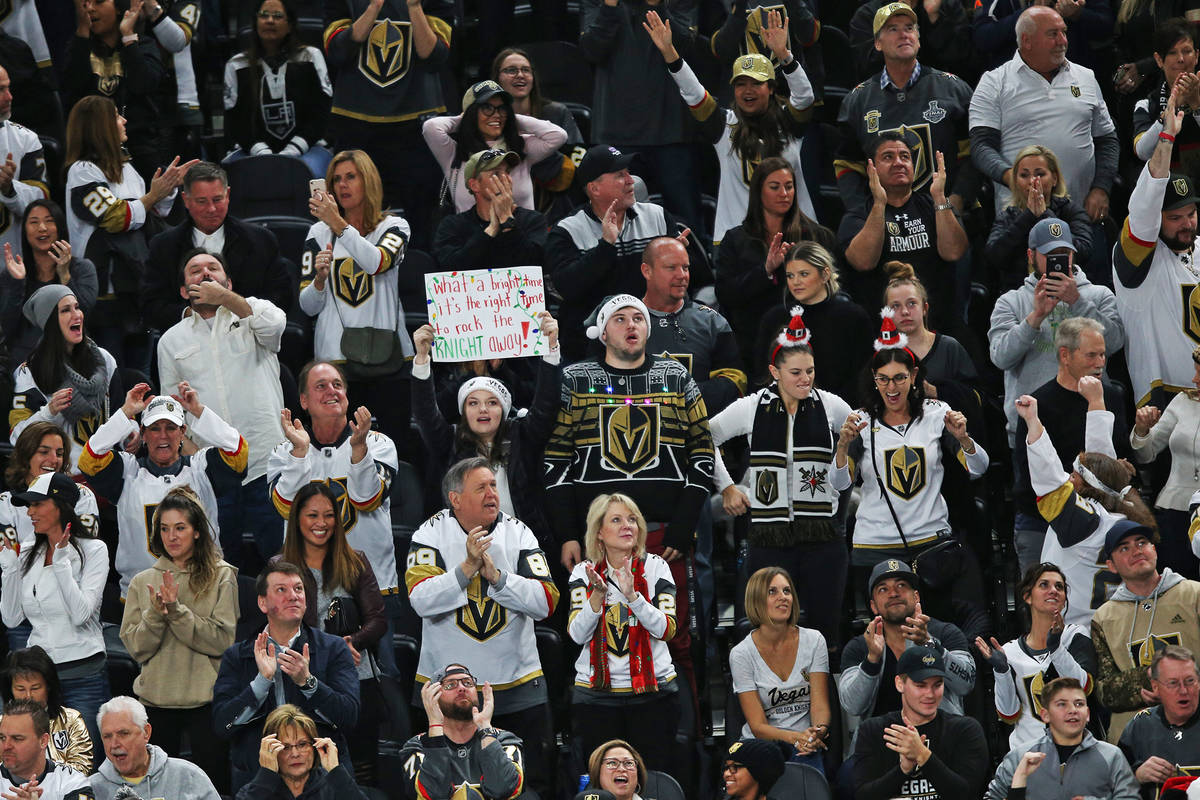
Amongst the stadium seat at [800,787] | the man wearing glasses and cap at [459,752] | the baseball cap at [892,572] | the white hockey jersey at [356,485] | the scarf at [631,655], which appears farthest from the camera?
the white hockey jersey at [356,485]

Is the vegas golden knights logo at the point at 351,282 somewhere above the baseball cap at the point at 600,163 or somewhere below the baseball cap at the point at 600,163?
below

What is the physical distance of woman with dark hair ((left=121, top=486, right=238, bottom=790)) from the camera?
9.15m

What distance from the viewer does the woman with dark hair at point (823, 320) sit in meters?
10.3

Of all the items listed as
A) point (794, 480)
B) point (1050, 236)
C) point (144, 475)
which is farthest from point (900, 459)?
point (144, 475)

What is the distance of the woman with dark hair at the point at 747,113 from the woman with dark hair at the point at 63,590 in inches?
152

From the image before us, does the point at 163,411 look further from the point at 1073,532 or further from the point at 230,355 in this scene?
the point at 1073,532

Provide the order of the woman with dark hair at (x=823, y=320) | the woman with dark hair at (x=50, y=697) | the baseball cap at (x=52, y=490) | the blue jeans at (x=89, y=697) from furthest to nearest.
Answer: the woman with dark hair at (x=823, y=320), the baseball cap at (x=52, y=490), the blue jeans at (x=89, y=697), the woman with dark hair at (x=50, y=697)

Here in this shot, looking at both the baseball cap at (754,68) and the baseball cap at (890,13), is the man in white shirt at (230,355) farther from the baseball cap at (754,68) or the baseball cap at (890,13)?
the baseball cap at (890,13)

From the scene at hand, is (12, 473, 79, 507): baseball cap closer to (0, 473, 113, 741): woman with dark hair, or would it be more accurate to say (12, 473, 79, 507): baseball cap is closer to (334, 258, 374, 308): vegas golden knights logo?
(0, 473, 113, 741): woman with dark hair

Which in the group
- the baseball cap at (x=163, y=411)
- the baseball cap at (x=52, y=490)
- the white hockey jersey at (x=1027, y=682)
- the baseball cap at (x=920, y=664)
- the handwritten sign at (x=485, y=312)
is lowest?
the white hockey jersey at (x=1027, y=682)

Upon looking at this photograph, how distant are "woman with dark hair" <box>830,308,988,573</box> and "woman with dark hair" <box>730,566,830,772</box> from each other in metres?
0.69

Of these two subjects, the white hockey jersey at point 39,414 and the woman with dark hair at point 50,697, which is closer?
the woman with dark hair at point 50,697

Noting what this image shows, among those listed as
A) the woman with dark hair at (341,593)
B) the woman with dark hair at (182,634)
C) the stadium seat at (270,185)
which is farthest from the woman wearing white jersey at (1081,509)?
the stadium seat at (270,185)

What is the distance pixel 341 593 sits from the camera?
924 cm
